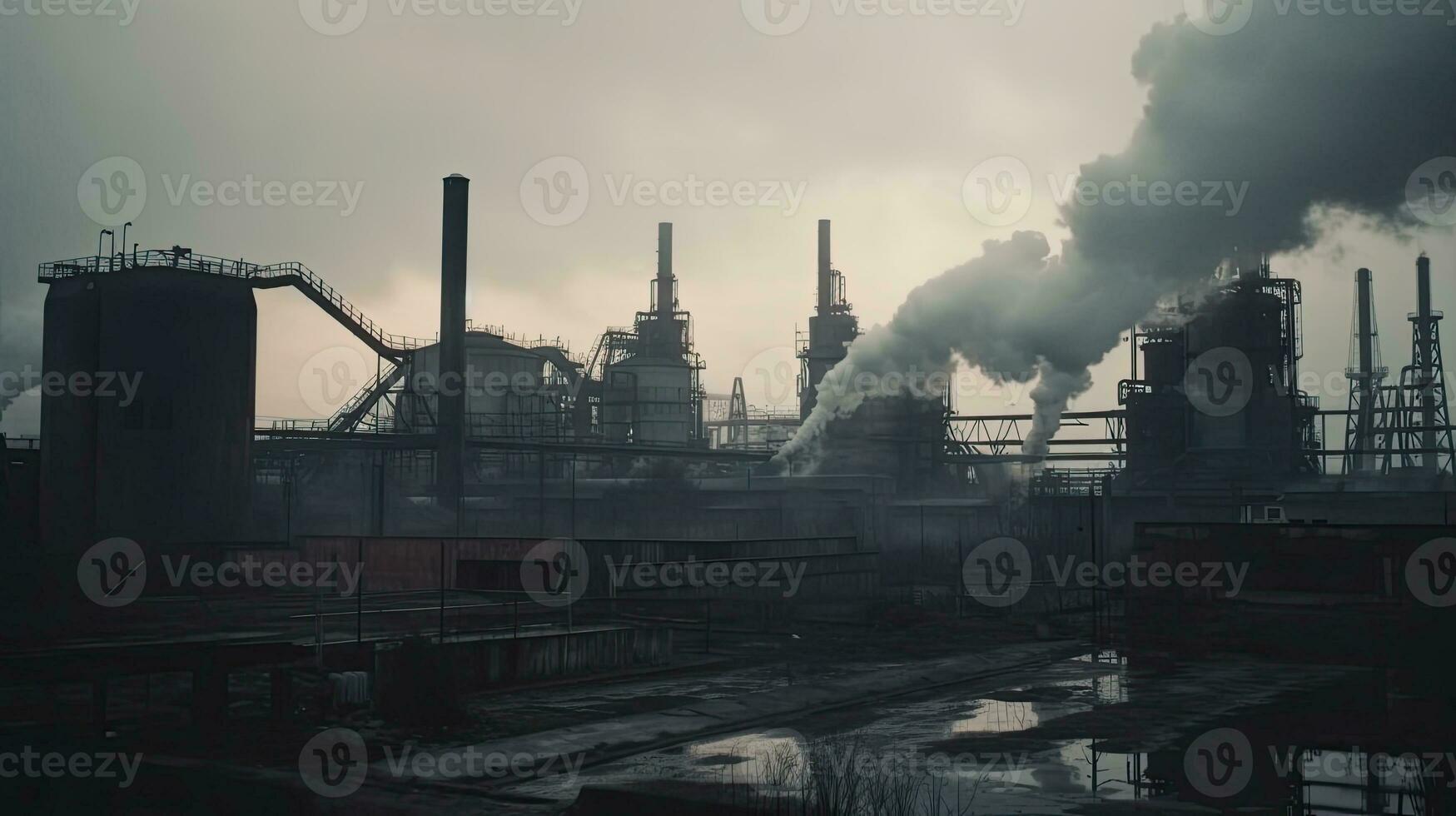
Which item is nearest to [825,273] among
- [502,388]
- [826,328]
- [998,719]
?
[826,328]

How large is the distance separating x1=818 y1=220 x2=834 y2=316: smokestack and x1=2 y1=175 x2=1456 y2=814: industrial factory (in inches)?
6.3

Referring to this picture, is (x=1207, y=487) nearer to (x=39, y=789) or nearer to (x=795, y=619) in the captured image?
(x=795, y=619)

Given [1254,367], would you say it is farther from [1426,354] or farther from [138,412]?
[138,412]

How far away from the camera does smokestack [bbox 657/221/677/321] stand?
75.9 m

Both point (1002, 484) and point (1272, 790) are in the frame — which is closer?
point (1272, 790)

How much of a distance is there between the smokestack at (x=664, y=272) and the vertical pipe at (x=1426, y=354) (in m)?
45.1

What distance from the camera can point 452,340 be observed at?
47.2 meters

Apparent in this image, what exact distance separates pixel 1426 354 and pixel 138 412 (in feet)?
225

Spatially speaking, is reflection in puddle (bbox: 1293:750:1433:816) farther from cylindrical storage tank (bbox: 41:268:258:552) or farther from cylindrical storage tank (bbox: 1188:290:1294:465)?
cylindrical storage tank (bbox: 1188:290:1294:465)

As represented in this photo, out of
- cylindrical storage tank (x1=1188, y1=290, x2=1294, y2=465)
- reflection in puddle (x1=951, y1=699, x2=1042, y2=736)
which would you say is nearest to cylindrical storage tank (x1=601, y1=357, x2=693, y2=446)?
cylindrical storage tank (x1=1188, y1=290, x2=1294, y2=465)

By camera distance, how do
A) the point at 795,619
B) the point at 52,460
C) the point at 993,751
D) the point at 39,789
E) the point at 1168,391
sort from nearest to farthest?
the point at 39,789 < the point at 993,751 < the point at 795,619 < the point at 52,460 < the point at 1168,391

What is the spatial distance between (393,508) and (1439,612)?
139 feet

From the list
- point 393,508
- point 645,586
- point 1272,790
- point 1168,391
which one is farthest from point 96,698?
point 1168,391

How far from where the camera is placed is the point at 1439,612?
2247 cm
